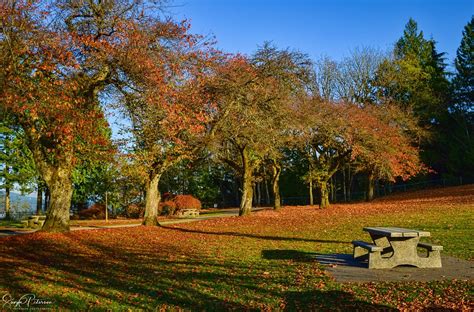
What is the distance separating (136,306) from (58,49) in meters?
10.2

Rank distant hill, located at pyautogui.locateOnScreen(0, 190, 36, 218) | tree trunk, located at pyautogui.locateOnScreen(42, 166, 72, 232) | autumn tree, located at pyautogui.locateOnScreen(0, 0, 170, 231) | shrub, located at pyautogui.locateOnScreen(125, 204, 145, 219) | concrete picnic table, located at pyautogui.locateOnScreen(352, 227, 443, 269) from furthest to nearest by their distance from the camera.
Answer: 1. shrub, located at pyautogui.locateOnScreen(125, 204, 145, 219)
2. distant hill, located at pyautogui.locateOnScreen(0, 190, 36, 218)
3. tree trunk, located at pyautogui.locateOnScreen(42, 166, 72, 232)
4. autumn tree, located at pyautogui.locateOnScreen(0, 0, 170, 231)
5. concrete picnic table, located at pyautogui.locateOnScreen(352, 227, 443, 269)

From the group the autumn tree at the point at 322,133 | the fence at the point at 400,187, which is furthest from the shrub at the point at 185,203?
the fence at the point at 400,187

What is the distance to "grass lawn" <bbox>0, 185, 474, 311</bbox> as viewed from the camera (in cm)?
671

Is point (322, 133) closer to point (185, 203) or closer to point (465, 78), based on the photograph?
point (185, 203)

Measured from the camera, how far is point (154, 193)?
22.3 meters

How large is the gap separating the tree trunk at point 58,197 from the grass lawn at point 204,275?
1162 millimetres

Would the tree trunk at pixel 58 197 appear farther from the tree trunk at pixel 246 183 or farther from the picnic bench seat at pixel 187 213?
the picnic bench seat at pixel 187 213

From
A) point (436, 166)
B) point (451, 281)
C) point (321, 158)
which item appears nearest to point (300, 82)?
point (321, 158)

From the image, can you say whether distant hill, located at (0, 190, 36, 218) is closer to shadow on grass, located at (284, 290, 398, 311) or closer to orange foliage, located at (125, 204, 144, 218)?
orange foliage, located at (125, 204, 144, 218)

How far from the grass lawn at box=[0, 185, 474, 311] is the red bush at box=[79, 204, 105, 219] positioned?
22.2 meters

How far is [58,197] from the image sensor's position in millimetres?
17203

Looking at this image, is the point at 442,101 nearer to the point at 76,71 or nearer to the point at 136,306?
the point at 76,71

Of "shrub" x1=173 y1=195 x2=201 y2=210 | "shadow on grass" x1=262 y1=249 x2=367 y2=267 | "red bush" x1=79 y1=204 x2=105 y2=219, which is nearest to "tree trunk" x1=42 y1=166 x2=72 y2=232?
"shadow on grass" x1=262 y1=249 x2=367 y2=267
